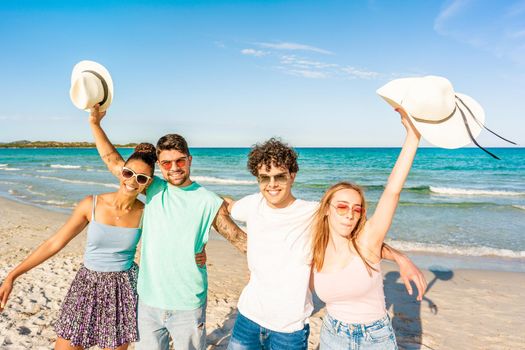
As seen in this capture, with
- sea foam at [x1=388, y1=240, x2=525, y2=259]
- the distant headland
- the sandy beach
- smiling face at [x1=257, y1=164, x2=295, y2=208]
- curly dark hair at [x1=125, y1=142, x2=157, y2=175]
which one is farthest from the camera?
the distant headland

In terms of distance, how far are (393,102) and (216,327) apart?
4137mm

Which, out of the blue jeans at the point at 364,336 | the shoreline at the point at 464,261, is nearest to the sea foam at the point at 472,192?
the shoreline at the point at 464,261

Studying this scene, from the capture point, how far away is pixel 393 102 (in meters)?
2.46

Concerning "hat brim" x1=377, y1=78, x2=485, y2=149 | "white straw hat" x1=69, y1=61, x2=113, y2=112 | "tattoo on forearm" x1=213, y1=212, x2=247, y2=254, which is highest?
"white straw hat" x1=69, y1=61, x2=113, y2=112

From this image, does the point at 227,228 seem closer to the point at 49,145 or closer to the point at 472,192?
the point at 472,192

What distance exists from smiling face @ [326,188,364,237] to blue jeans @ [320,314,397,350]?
2.03ft

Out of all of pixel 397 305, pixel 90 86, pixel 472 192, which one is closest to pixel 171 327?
pixel 90 86

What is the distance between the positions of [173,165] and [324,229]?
1.28 metres

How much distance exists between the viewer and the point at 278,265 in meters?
2.68

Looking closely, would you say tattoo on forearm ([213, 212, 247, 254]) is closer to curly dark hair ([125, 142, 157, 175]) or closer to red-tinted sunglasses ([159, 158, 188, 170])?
red-tinted sunglasses ([159, 158, 188, 170])

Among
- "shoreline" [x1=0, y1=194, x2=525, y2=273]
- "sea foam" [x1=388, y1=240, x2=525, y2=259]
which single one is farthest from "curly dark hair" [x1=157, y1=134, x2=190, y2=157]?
"sea foam" [x1=388, y1=240, x2=525, y2=259]

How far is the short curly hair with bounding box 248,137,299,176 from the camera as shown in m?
2.90

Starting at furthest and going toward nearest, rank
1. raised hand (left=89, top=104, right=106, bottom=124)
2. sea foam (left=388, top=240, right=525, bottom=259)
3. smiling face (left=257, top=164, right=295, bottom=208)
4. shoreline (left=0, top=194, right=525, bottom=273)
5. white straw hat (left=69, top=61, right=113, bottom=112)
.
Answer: sea foam (left=388, top=240, right=525, bottom=259), shoreline (left=0, top=194, right=525, bottom=273), raised hand (left=89, top=104, right=106, bottom=124), white straw hat (left=69, top=61, right=113, bottom=112), smiling face (left=257, top=164, right=295, bottom=208)

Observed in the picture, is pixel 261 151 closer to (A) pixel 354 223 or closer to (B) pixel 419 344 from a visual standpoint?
(A) pixel 354 223
